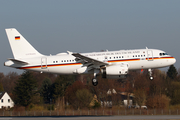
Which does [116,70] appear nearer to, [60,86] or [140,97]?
[140,97]

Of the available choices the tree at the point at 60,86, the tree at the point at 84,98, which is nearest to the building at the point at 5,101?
the tree at the point at 60,86

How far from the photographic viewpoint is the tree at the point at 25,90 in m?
91.2

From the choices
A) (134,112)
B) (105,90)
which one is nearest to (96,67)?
(134,112)

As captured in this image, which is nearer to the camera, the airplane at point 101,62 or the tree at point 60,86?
the airplane at point 101,62

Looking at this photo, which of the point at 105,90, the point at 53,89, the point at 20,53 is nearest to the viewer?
the point at 20,53

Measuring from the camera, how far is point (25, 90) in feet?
308

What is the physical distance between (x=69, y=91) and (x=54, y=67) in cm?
5914

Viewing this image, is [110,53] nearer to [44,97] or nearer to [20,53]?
[20,53]

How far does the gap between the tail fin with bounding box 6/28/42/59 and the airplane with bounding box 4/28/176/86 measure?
1075mm

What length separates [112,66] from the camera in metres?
40.7

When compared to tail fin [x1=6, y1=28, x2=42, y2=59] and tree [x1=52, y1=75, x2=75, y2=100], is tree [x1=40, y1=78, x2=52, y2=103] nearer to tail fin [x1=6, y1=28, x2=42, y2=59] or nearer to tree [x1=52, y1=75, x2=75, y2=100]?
tree [x1=52, y1=75, x2=75, y2=100]

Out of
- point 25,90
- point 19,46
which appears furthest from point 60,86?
point 19,46

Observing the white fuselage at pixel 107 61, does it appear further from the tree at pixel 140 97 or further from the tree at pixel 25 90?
the tree at pixel 25 90

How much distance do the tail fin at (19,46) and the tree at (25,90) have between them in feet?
159
